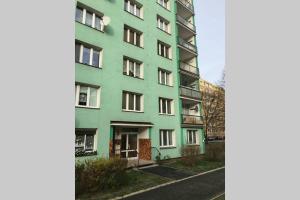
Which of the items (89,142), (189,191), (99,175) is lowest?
(189,191)

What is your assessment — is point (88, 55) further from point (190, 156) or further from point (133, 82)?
point (190, 156)

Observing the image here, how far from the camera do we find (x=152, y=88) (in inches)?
581

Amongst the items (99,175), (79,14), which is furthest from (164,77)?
(99,175)

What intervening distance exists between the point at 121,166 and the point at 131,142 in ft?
15.4

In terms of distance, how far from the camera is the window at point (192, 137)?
17.4 metres

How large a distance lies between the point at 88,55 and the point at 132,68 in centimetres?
329

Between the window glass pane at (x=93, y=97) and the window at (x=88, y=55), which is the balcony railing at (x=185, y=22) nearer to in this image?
the window at (x=88, y=55)

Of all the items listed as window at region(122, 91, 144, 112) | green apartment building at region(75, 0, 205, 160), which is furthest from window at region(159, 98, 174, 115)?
window at region(122, 91, 144, 112)

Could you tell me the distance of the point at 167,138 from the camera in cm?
1543

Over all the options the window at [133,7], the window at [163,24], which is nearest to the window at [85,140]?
the window at [133,7]

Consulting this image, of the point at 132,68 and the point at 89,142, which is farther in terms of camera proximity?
the point at 132,68

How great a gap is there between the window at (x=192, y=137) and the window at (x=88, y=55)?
9.79 meters

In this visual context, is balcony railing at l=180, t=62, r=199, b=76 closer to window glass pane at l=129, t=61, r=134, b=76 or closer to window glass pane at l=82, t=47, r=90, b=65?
window glass pane at l=129, t=61, r=134, b=76
